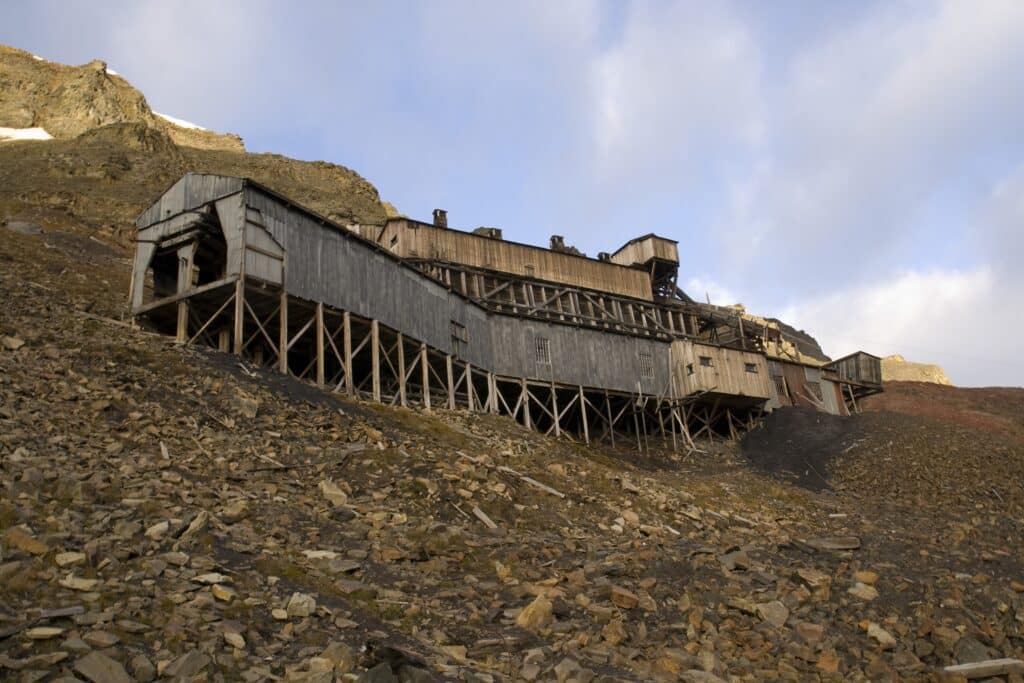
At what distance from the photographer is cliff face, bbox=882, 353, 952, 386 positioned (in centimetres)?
8619

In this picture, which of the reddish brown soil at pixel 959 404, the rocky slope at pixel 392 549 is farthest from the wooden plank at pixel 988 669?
the reddish brown soil at pixel 959 404

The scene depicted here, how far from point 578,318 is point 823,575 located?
1145 inches

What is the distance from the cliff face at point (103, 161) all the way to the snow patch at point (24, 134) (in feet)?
3.06

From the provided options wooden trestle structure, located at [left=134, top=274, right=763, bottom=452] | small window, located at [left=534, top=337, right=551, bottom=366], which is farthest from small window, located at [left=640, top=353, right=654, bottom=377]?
small window, located at [left=534, top=337, right=551, bottom=366]

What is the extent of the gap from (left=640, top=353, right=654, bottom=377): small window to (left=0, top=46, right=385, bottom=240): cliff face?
2961 centimetres

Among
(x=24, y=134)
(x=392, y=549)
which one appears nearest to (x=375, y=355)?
(x=392, y=549)

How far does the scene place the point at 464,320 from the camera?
114ft

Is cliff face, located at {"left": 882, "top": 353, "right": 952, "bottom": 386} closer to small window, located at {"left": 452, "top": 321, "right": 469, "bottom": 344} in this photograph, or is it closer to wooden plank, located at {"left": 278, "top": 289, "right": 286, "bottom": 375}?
small window, located at {"left": 452, "top": 321, "right": 469, "bottom": 344}

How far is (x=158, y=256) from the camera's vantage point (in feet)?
90.6

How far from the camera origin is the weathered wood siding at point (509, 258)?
40906 mm

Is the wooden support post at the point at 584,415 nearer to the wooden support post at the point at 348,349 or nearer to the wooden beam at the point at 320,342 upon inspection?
the wooden support post at the point at 348,349

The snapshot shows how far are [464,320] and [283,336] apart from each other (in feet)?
37.7

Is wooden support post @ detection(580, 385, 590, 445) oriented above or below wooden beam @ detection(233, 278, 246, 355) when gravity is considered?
below

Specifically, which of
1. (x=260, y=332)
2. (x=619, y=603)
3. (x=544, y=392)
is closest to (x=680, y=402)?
(x=544, y=392)
